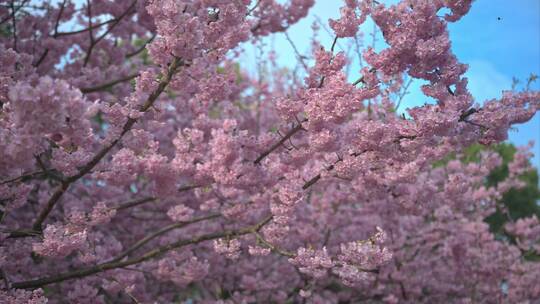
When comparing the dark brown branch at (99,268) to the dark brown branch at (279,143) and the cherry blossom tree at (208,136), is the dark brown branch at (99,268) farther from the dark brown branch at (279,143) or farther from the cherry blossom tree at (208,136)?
the dark brown branch at (279,143)

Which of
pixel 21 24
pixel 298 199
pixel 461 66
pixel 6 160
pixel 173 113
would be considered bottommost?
pixel 6 160

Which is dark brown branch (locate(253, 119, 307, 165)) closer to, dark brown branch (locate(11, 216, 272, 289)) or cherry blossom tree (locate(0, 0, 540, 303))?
cherry blossom tree (locate(0, 0, 540, 303))

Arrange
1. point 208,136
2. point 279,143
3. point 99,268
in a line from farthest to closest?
point 208,136 → point 99,268 → point 279,143

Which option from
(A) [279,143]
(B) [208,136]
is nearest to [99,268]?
(A) [279,143]

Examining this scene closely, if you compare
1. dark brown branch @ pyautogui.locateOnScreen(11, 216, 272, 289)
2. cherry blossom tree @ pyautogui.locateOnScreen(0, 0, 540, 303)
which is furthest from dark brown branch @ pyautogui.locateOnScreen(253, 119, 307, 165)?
dark brown branch @ pyautogui.locateOnScreen(11, 216, 272, 289)

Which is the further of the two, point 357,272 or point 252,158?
point 252,158

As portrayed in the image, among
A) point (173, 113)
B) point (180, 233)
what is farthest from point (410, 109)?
point (173, 113)

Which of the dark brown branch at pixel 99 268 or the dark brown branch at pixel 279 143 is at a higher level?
the dark brown branch at pixel 279 143

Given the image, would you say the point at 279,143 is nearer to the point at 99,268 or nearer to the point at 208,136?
the point at 99,268

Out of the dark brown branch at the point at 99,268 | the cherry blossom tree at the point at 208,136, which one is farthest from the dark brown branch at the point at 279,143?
the dark brown branch at the point at 99,268

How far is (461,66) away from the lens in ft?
12.5

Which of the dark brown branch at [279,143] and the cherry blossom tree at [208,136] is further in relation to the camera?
the dark brown branch at [279,143]

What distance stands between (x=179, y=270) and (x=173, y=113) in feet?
16.5

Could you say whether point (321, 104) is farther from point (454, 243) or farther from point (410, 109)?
point (454, 243)
